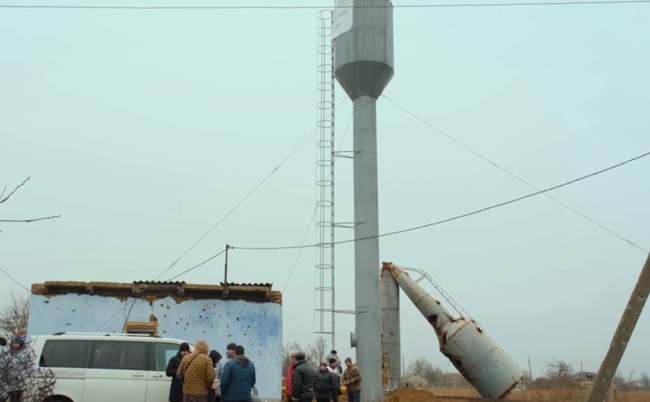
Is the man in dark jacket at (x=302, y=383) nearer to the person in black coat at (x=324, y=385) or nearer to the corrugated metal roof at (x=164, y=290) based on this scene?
the person in black coat at (x=324, y=385)

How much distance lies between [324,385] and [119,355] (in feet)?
15.1

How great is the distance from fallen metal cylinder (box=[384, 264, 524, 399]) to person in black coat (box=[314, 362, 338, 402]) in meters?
7.44

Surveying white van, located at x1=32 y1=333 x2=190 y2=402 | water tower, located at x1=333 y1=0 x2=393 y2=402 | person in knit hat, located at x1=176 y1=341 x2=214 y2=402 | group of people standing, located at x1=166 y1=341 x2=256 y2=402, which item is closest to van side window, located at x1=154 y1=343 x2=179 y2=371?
white van, located at x1=32 y1=333 x2=190 y2=402

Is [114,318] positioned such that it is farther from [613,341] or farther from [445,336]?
[613,341]

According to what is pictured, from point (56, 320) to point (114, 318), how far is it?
168 cm

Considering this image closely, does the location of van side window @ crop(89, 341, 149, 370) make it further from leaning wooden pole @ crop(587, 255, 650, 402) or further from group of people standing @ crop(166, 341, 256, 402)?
leaning wooden pole @ crop(587, 255, 650, 402)

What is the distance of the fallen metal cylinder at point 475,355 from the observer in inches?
787

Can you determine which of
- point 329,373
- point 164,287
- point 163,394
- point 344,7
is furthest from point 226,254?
point 163,394

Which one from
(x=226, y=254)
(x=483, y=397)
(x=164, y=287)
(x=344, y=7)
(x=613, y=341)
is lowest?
(x=483, y=397)

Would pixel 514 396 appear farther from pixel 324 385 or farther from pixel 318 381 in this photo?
pixel 318 381

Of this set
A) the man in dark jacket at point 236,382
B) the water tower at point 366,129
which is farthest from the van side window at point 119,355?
the water tower at point 366,129

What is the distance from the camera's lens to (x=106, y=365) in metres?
11.3

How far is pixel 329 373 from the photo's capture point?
46.5 feet

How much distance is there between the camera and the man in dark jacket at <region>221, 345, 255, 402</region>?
10391mm
